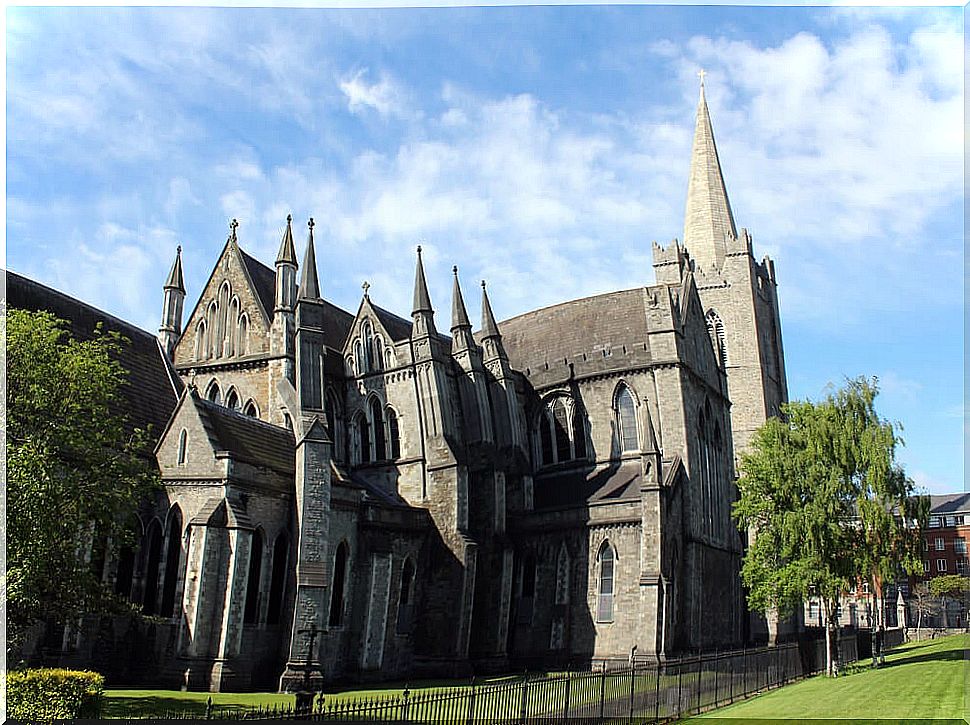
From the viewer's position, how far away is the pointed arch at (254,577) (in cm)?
2722

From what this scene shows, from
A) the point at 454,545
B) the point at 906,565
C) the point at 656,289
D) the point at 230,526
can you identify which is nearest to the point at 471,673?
the point at 454,545

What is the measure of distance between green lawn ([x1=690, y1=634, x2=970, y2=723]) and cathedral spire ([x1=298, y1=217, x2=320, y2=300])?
20615mm

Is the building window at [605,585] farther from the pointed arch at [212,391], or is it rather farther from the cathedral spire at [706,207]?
the cathedral spire at [706,207]

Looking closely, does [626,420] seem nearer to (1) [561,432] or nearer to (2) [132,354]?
(1) [561,432]

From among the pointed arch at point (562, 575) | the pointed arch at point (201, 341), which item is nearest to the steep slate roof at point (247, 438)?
the pointed arch at point (201, 341)

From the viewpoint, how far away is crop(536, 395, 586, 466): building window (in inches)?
1708

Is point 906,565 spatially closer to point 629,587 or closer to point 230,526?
point 629,587

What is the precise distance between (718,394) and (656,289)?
7.25 m

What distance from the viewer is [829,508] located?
3256 centimetres

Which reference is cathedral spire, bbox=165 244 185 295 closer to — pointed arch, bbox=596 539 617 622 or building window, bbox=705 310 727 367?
pointed arch, bbox=596 539 617 622

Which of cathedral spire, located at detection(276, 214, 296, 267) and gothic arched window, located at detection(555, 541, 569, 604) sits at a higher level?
cathedral spire, located at detection(276, 214, 296, 267)

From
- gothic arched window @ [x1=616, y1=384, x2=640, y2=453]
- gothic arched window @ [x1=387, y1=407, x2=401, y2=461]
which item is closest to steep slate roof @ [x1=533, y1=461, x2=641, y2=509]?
gothic arched window @ [x1=616, y1=384, x2=640, y2=453]

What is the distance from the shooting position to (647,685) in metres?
20.8

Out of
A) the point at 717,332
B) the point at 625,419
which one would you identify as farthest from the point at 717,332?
the point at 625,419
